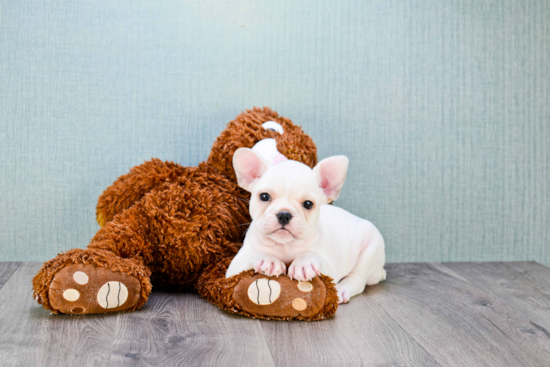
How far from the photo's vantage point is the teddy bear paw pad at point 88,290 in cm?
116

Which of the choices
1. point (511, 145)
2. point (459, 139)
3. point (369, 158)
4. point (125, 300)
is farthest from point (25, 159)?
point (511, 145)

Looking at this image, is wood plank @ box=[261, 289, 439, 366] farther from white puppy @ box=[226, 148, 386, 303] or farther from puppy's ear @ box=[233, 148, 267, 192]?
puppy's ear @ box=[233, 148, 267, 192]

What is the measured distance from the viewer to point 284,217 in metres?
1.18

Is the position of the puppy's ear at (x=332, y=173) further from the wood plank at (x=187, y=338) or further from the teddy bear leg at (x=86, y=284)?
the teddy bear leg at (x=86, y=284)

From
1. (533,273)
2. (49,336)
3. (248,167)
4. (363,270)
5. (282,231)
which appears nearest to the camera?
(49,336)

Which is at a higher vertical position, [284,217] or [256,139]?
[256,139]

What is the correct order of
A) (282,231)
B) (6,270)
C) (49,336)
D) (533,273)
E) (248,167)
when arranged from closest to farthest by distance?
(49,336), (282,231), (248,167), (6,270), (533,273)

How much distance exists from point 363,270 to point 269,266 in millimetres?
366

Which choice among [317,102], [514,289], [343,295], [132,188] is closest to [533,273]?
[514,289]

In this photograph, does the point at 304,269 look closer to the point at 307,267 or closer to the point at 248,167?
the point at 307,267

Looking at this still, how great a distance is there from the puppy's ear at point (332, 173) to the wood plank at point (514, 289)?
547mm

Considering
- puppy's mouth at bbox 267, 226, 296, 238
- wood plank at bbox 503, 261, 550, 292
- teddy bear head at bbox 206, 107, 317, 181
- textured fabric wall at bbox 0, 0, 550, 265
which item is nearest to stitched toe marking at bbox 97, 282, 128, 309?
puppy's mouth at bbox 267, 226, 296, 238

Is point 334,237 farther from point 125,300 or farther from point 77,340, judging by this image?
point 77,340

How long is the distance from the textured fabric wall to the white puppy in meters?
0.47
